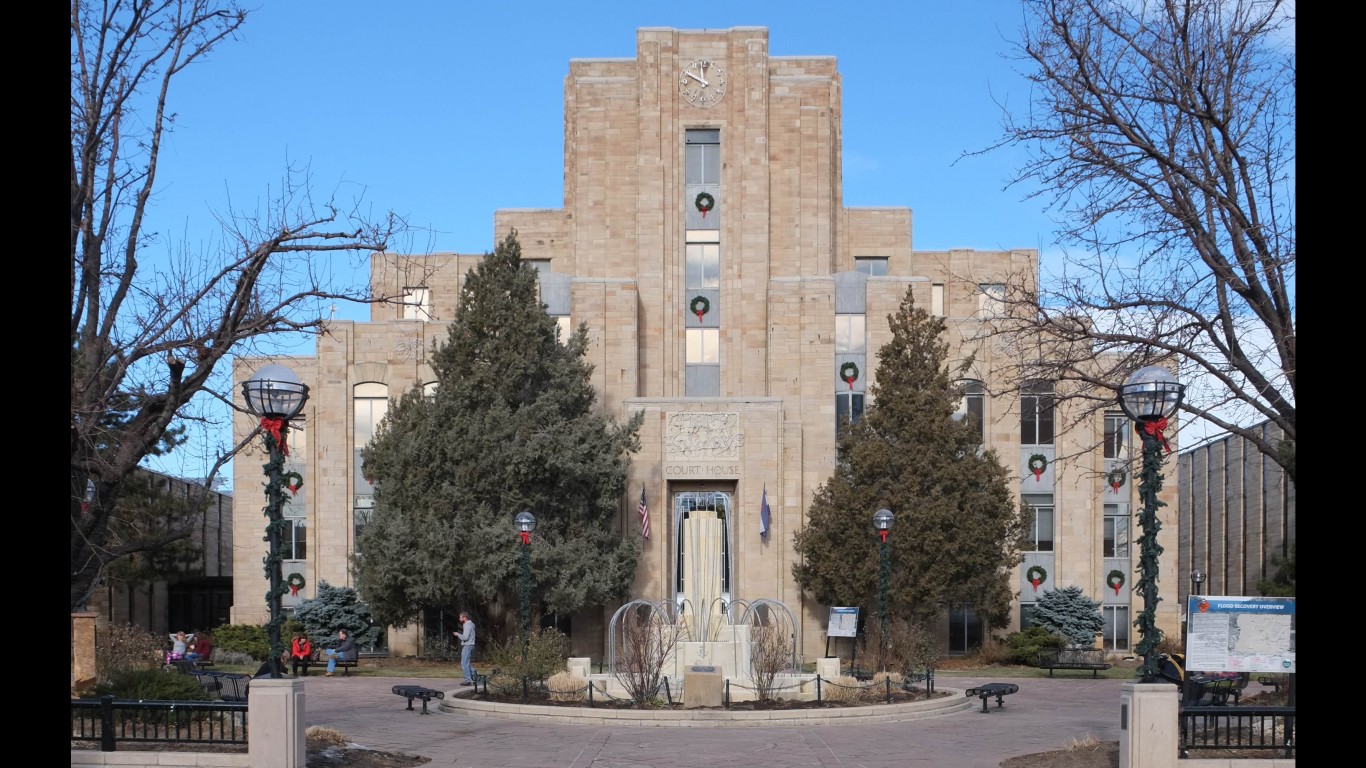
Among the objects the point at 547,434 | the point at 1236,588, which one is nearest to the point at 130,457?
the point at 547,434

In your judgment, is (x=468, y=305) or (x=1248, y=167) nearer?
(x=1248, y=167)

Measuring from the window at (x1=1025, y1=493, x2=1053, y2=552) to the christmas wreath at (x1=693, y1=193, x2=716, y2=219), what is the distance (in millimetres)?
13625

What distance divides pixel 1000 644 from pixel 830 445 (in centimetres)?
776

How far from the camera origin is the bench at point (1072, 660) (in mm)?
37656

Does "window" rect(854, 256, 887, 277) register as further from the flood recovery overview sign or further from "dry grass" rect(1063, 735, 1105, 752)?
the flood recovery overview sign

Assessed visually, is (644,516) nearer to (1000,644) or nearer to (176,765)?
(1000,644)

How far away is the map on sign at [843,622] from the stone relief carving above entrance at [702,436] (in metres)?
6.34

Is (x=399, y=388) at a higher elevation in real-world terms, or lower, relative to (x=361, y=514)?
higher

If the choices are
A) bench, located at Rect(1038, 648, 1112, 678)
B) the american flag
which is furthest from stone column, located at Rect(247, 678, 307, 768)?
bench, located at Rect(1038, 648, 1112, 678)

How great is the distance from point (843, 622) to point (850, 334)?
10614 millimetres

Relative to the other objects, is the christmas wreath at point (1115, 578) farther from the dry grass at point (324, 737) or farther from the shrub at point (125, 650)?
the dry grass at point (324, 737)

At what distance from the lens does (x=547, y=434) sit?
39.1 m

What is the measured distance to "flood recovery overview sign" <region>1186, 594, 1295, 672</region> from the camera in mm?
16422

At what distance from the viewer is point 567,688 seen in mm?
25500
